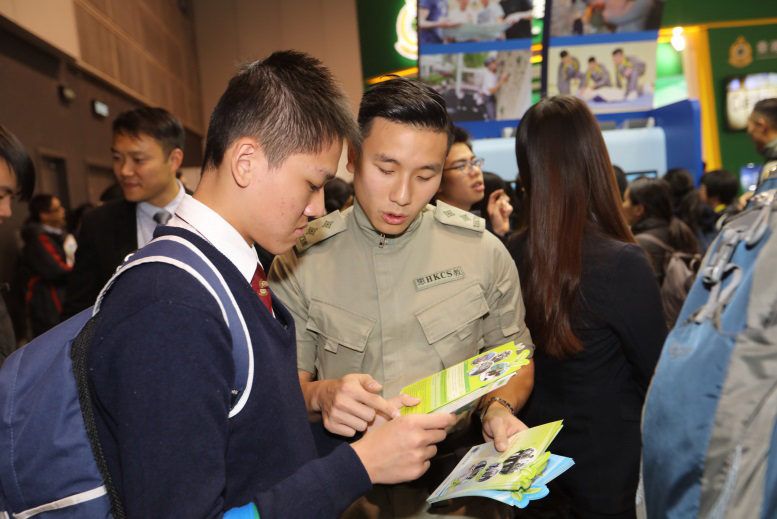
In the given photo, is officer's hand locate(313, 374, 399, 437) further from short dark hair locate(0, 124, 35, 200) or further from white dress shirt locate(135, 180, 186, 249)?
white dress shirt locate(135, 180, 186, 249)

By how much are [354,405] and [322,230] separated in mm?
592

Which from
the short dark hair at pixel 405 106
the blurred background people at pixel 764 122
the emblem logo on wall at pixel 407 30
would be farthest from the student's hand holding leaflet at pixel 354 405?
the emblem logo on wall at pixel 407 30

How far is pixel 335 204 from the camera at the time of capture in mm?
4008

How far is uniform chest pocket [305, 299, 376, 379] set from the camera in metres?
1.62

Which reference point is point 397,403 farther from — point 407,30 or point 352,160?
point 407,30

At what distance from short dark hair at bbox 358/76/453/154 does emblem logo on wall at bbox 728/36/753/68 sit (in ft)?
42.5

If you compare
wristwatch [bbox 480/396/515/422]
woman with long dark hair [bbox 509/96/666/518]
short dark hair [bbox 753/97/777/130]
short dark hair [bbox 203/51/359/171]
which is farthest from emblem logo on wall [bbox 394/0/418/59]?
short dark hair [bbox 203/51/359/171]

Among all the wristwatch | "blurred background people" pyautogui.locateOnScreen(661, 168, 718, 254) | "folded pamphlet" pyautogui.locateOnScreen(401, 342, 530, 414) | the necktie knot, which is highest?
the necktie knot

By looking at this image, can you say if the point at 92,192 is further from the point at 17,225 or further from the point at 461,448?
the point at 461,448

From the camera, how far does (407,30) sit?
11.5 m

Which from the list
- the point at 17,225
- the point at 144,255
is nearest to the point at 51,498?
the point at 144,255

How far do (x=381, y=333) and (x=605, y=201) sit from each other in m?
0.81

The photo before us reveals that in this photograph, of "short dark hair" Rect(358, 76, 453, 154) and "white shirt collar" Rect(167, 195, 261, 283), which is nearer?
"white shirt collar" Rect(167, 195, 261, 283)

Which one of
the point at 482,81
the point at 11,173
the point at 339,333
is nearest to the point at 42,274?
the point at 11,173
